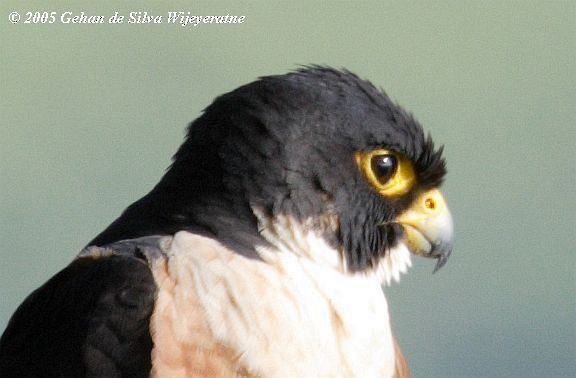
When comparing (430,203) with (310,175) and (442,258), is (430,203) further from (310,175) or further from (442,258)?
(310,175)

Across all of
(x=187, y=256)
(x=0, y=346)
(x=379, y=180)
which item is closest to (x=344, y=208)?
(x=379, y=180)

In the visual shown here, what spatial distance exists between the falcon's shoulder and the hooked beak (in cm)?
93

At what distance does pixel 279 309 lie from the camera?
4.79 meters

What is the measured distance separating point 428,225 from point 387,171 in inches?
10.6

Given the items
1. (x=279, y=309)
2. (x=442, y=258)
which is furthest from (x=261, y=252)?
(x=442, y=258)

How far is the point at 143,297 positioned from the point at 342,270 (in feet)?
2.28

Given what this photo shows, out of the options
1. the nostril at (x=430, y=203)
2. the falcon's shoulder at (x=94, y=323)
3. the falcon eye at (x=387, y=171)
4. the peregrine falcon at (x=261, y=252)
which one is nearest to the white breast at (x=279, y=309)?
the peregrine falcon at (x=261, y=252)

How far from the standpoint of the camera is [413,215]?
527 centimetres

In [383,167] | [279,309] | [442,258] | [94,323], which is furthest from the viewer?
[442,258]

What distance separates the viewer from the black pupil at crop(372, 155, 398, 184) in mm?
5090

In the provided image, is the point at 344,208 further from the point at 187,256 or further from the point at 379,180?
the point at 187,256

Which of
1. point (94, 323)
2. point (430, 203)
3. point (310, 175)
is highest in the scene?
point (310, 175)

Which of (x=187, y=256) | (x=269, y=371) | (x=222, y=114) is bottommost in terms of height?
(x=269, y=371)

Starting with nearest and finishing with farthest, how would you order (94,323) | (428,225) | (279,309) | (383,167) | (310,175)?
(94,323) → (279,309) → (310,175) → (383,167) → (428,225)
